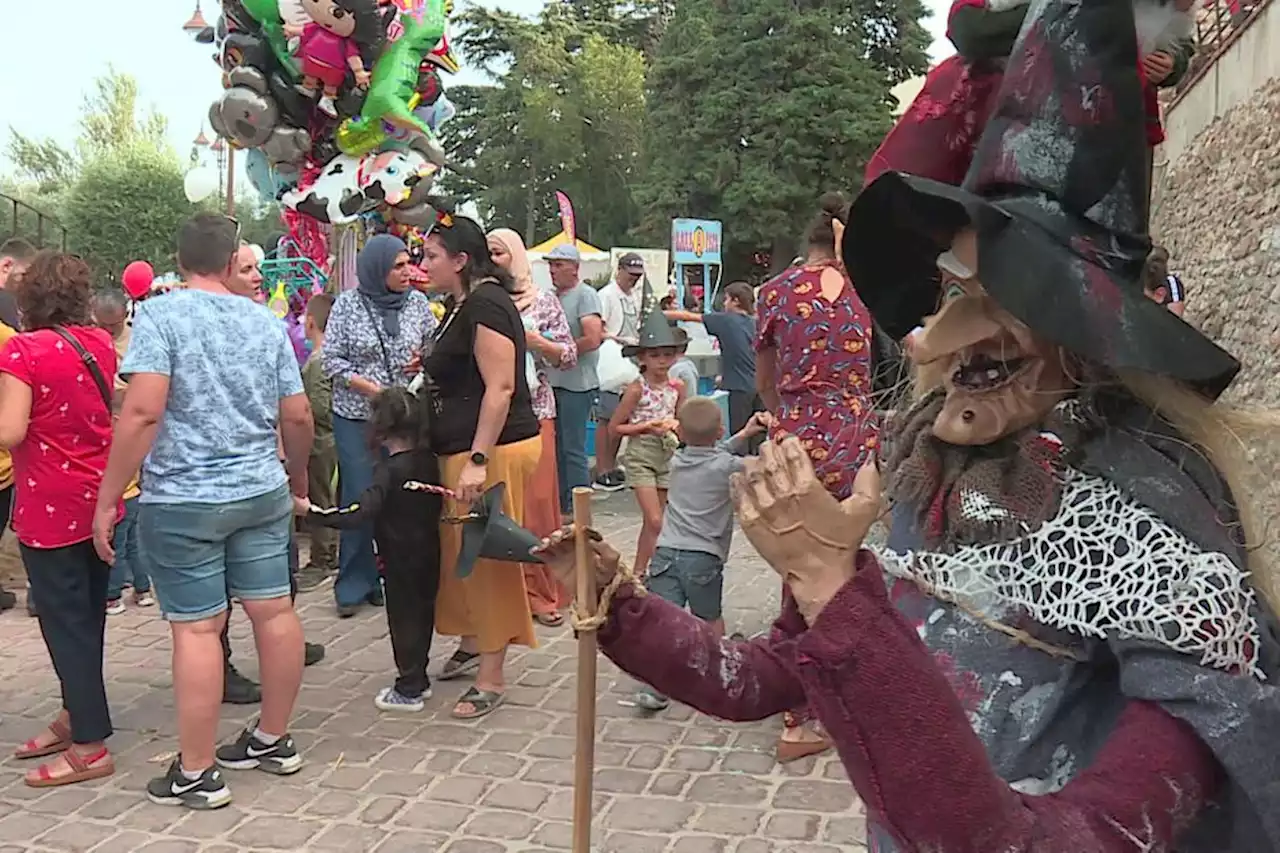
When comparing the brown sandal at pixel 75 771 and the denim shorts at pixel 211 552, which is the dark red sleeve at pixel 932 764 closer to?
the denim shorts at pixel 211 552

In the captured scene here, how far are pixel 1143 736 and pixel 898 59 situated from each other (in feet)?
110

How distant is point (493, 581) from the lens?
4.92 meters

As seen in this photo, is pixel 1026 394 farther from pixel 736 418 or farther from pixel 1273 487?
pixel 736 418

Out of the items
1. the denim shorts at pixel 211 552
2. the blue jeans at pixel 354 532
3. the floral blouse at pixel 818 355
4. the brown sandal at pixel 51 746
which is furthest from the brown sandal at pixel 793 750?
the brown sandal at pixel 51 746

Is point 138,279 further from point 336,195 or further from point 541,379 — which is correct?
point 541,379

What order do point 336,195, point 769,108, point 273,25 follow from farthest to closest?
point 769,108 → point 336,195 → point 273,25

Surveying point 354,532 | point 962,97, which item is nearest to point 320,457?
point 354,532

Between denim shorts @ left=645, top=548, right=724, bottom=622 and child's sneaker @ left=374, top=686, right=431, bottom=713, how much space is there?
1.11m

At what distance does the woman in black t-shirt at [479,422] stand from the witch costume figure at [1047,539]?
3.18 meters

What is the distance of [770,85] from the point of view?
31.0 meters

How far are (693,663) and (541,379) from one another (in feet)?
15.7

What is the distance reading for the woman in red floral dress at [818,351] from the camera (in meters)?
4.48

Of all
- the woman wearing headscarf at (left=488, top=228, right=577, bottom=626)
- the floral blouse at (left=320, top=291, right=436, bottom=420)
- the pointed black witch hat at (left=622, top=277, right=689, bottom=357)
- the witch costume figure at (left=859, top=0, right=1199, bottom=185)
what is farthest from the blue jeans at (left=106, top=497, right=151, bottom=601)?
the witch costume figure at (left=859, top=0, right=1199, bottom=185)

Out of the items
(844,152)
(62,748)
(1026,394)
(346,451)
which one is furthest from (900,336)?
(844,152)
